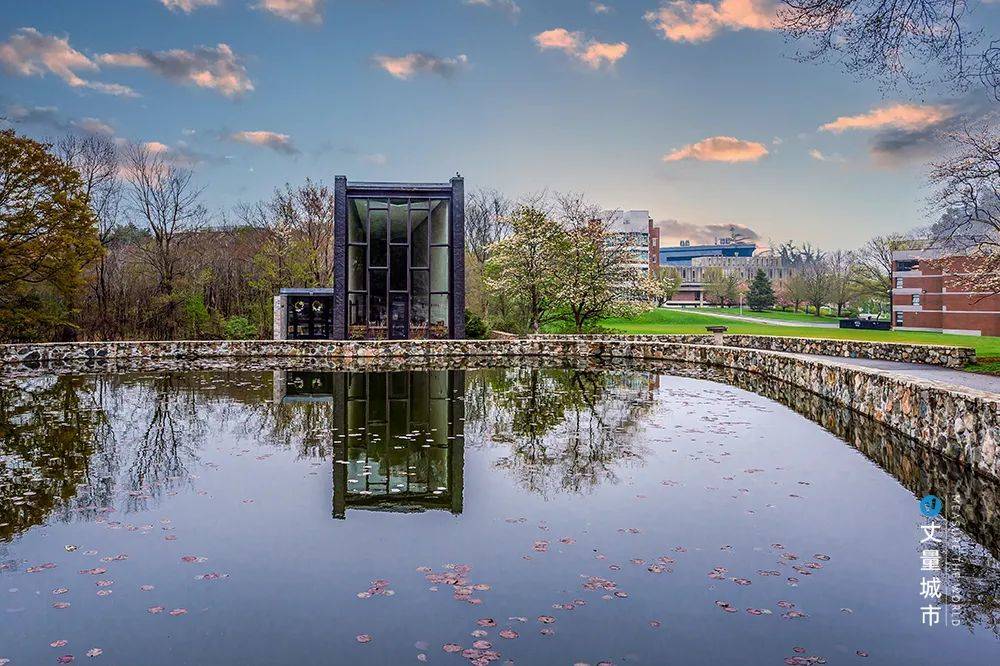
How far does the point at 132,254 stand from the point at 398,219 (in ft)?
75.1

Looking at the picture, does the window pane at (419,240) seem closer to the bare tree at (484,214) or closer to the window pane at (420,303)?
the window pane at (420,303)

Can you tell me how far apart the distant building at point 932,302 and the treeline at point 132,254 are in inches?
1942

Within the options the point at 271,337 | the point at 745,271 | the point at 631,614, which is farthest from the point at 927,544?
the point at 745,271

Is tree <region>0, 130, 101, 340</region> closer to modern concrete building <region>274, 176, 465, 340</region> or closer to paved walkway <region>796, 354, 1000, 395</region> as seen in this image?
modern concrete building <region>274, 176, 465, 340</region>

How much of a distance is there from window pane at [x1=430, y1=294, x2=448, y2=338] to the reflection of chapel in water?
11287 mm

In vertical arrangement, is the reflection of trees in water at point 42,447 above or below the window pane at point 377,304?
below

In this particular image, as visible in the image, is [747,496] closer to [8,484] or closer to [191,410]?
[8,484]

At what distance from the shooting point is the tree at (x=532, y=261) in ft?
132

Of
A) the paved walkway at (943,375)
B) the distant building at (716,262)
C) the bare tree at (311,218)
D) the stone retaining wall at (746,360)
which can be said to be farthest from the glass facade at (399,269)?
the distant building at (716,262)

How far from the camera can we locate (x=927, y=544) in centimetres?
691

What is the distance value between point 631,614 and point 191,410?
12847 mm

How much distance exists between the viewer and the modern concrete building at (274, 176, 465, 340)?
3238 centimetres

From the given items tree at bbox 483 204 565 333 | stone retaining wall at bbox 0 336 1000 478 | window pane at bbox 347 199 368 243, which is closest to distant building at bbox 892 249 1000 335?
tree at bbox 483 204 565 333

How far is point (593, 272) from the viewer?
1563 inches
